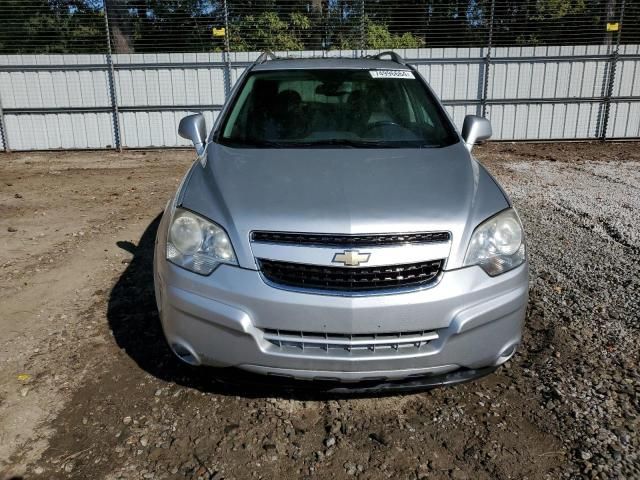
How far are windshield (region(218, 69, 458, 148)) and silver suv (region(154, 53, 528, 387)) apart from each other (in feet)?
2.09

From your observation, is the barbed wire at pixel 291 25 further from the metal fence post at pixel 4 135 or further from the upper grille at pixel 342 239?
the upper grille at pixel 342 239

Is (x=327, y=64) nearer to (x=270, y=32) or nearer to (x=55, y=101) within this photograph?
(x=270, y=32)

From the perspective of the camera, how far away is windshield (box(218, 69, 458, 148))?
11.4 ft

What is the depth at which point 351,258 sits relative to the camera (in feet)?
7.63

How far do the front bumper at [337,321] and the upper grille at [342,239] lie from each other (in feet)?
0.55

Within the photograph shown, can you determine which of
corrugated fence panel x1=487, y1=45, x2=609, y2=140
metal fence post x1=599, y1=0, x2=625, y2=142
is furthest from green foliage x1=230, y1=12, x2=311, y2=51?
metal fence post x1=599, y1=0, x2=625, y2=142

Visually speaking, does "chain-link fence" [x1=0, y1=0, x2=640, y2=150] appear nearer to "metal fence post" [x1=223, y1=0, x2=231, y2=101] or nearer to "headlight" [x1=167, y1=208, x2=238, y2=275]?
"metal fence post" [x1=223, y1=0, x2=231, y2=101]

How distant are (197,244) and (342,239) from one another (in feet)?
2.18

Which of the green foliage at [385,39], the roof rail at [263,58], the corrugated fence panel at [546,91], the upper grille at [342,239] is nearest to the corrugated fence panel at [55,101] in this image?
the green foliage at [385,39]

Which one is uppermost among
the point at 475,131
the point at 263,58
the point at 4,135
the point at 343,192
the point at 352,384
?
the point at 263,58

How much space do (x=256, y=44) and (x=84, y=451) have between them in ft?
38.1

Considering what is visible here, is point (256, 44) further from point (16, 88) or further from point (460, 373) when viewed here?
point (460, 373)

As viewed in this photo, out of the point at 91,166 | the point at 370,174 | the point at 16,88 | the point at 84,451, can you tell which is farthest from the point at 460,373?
the point at 16,88

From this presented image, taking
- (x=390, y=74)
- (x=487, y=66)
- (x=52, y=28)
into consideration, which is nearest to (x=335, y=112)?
(x=390, y=74)
